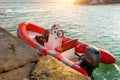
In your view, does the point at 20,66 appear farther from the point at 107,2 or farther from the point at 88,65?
the point at 107,2

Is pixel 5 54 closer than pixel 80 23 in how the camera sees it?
Yes

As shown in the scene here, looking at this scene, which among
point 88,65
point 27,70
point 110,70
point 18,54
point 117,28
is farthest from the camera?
point 117,28

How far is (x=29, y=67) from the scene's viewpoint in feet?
11.0

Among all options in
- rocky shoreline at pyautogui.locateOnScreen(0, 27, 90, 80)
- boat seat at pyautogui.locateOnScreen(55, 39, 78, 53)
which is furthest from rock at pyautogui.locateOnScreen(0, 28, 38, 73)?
boat seat at pyautogui.locateOnScreen(55, 39, 78, 53)

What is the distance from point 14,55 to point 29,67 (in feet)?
1.88

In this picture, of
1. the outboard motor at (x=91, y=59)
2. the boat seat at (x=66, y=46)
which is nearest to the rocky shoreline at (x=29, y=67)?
the outboard motor at (x=91, y=59)

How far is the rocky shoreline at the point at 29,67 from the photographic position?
291cm

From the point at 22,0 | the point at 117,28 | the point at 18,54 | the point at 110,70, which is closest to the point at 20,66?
the point at 18,54

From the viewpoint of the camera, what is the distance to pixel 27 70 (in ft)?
10.6

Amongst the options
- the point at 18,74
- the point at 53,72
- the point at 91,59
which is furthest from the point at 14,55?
the point at 91,59

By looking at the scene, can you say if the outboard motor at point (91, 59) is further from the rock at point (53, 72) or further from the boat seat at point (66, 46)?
the rock at point (53, 72)

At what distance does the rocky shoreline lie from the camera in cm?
291

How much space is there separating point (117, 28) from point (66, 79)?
17345mm

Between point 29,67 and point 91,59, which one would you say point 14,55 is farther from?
point 91,59
